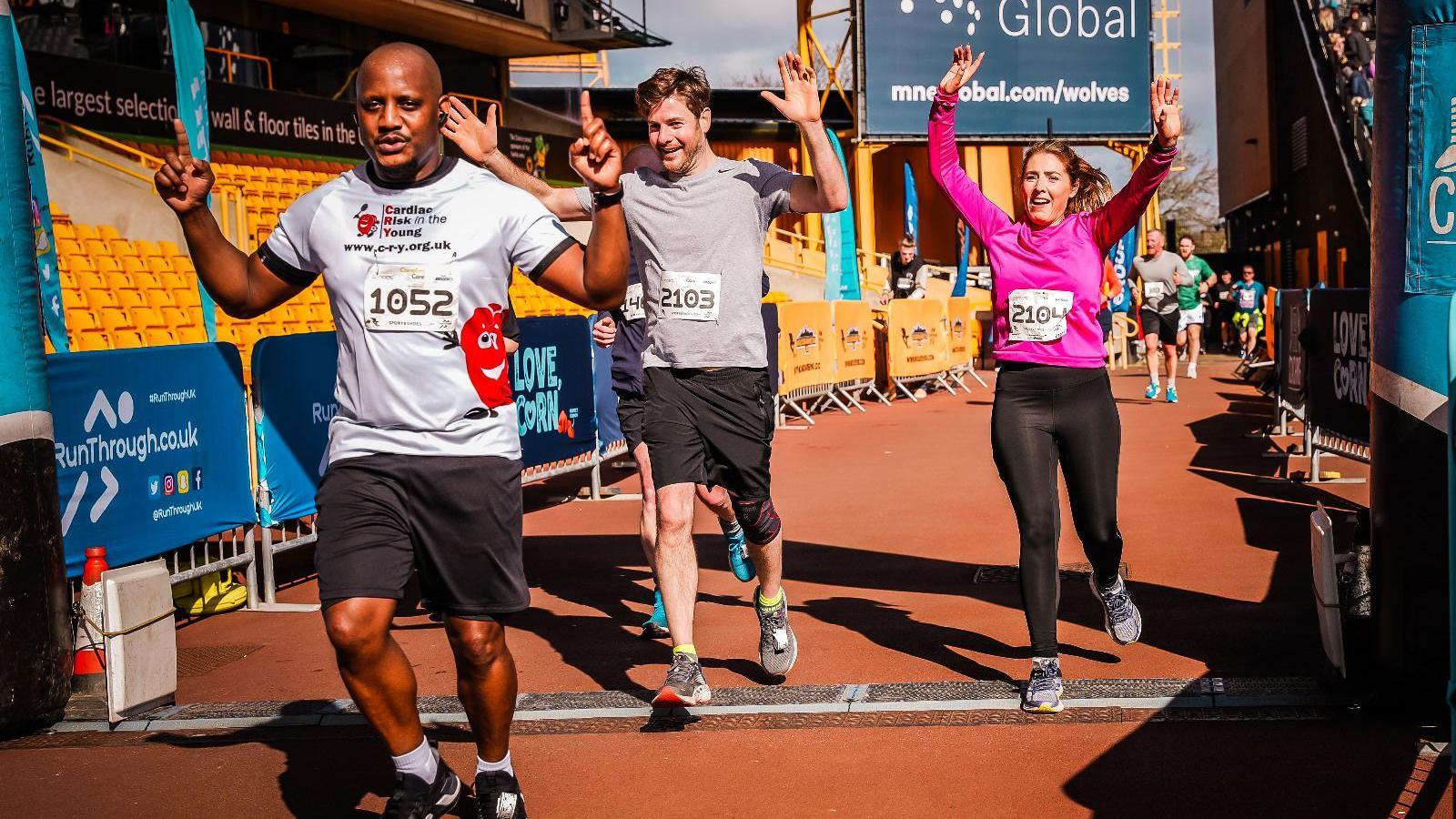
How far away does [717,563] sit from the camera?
30.0 feet

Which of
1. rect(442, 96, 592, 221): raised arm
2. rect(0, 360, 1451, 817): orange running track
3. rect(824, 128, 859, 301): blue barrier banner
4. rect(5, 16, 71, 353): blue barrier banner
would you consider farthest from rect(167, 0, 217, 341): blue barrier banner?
rect(824, 128, 859, 301): blue barrier banner

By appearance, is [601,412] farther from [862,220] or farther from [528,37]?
[862,220]

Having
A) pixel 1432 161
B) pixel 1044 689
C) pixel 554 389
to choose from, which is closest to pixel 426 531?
pixel 1044 689

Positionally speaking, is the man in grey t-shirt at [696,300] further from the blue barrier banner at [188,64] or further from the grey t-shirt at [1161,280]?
the grey t-shirt at [1161,280]

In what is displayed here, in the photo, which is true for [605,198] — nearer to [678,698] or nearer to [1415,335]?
[678,698]

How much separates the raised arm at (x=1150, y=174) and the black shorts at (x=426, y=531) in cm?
262

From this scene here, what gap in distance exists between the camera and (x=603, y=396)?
12.6 m

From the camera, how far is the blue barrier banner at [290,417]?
829 cm

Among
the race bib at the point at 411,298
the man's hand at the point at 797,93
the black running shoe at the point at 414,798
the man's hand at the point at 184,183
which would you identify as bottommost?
the black running shoe at the point at 414,798

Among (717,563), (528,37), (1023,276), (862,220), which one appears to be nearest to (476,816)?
(1023,276)

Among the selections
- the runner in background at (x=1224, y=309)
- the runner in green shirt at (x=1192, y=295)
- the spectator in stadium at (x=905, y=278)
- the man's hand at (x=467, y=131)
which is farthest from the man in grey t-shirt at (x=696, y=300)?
the runner in background at (x=1224, y=309)

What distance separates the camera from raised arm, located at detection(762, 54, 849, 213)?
214 inches

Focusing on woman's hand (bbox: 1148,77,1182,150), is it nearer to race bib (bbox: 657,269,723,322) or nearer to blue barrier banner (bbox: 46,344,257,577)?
race bib (bbox: 657,269,723,322)

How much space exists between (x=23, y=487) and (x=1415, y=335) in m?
5.13
